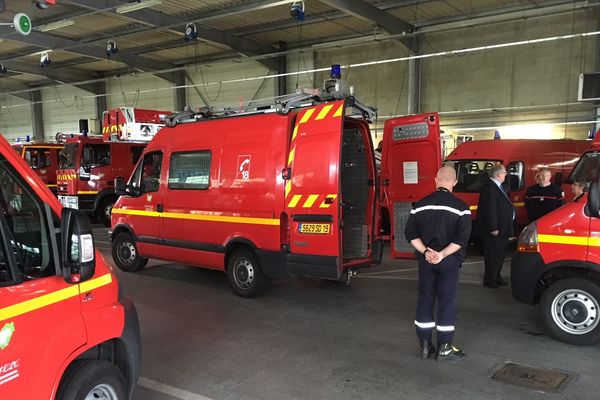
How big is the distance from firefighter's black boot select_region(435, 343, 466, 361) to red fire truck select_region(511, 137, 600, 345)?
1093mm

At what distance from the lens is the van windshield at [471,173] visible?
1000 cm

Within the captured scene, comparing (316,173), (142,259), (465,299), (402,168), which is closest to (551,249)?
(465,299)

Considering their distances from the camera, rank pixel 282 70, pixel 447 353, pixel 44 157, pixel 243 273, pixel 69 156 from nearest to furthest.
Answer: pixel 447 353
pixel 243 273
pixel 69 156
pixel 44 157
pixel 282 70

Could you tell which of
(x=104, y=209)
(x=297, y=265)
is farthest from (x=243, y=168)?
(x=104, y=209)

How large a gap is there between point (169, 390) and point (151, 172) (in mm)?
4375

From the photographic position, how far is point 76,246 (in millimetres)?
2270

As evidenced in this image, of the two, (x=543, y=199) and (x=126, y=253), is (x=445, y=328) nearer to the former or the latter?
(x=543, y=199)

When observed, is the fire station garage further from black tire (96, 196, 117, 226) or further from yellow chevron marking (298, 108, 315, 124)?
black tire (96, 196, 117, 226)

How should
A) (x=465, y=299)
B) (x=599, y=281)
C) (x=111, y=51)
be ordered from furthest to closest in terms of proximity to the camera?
(x=111, y=51) < (x=465, y=299) < (x=599, y=281)

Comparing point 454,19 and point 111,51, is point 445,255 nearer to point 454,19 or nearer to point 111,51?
point 454,19

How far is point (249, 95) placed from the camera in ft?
68.7

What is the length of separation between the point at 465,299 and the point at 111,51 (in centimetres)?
1522

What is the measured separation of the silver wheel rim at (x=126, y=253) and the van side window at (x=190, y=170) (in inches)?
63.1

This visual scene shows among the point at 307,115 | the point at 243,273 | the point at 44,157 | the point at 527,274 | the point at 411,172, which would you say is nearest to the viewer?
the point at 527,274
